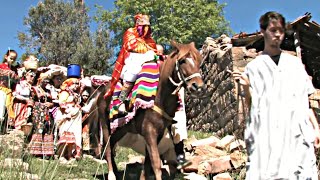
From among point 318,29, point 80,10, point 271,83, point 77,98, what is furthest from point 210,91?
point 80,10

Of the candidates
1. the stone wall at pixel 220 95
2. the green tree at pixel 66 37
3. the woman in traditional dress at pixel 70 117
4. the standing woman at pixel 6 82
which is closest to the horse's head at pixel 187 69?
the standing woman at pixel 6 82

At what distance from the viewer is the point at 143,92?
19.3 feet

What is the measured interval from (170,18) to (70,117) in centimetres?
2199

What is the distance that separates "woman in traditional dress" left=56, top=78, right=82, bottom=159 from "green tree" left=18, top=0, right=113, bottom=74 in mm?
19531

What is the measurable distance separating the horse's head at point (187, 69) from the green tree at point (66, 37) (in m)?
22.2

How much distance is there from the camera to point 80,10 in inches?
1179

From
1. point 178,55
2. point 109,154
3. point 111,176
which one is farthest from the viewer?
point 109,154

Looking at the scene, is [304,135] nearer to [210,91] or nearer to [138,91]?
[138,91]

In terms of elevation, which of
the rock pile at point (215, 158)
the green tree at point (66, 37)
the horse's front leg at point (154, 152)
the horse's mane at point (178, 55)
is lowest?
the rock pile at point (215, 158)

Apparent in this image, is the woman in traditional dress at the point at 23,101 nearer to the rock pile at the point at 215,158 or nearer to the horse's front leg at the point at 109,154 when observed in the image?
the horse's front leg at the point at 109,154

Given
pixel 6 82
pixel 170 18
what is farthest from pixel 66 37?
pixel 6 82

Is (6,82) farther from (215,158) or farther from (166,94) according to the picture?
(215,158)

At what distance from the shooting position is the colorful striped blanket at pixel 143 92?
5828 millimetres

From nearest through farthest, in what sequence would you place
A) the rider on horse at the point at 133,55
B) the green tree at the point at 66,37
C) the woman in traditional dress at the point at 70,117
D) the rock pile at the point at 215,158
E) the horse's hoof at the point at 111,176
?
the rider on horse at the point at 133,55, the horse's hoof at the point at 111,176, the rock pile at the point at 215,158, the woman in traditional dress at the point at 70,117, the green tree at the point at 66,37
